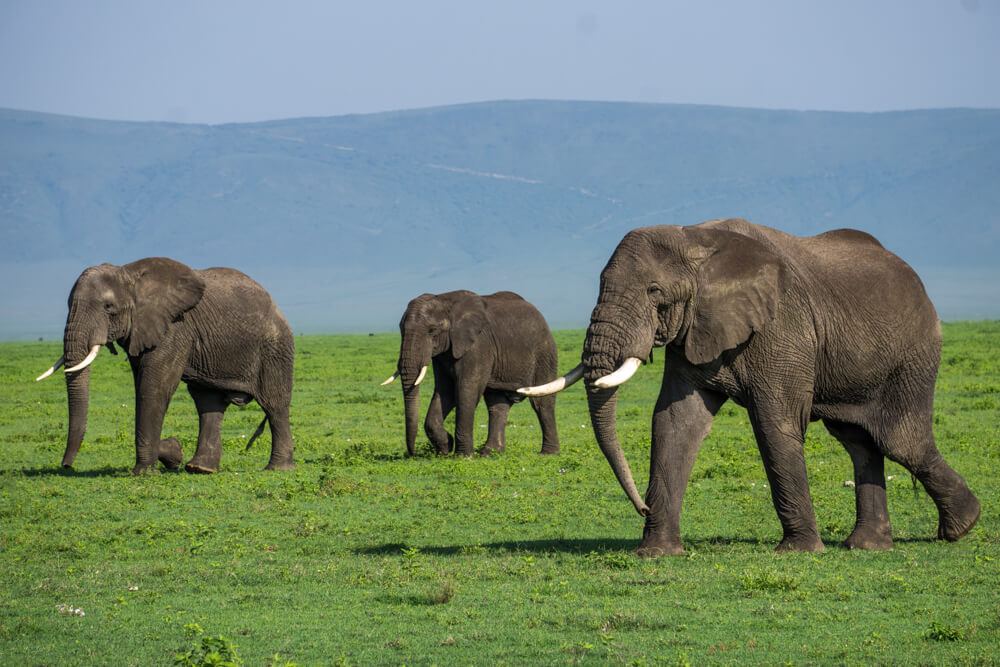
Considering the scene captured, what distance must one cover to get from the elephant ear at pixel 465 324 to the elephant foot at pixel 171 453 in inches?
183

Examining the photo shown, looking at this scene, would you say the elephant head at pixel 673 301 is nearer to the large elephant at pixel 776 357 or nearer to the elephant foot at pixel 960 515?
the large elephant at pixel 776 357

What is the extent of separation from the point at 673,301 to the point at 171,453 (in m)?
9.99

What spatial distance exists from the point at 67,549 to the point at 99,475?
545cm

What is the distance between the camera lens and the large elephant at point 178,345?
17234mm

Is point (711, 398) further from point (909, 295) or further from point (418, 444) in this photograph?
point (418, 444)

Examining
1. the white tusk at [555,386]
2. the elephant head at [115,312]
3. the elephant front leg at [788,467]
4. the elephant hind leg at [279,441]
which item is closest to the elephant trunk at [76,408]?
the elephant head at [115,312]

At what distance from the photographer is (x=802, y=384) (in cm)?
1103

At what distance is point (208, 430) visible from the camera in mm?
18703

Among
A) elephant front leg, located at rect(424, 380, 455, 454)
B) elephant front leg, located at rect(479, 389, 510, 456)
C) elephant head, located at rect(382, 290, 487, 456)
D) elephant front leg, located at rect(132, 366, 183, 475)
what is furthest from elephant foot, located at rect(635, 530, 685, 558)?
elephant front leg, located at rect(479, 389, 510, 456)

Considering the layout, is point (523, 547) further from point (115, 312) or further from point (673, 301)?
point (115, 312)

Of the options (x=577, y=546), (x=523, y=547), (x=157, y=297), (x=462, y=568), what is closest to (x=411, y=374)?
(x=157, y=297)

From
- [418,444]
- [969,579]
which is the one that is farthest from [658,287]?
[418,444]

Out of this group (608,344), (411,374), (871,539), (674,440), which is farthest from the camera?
(411,374)

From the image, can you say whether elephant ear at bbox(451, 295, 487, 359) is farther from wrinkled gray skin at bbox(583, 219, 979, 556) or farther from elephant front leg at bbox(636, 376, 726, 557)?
elephant front leg at bbox(636, 376, 726, 557)
